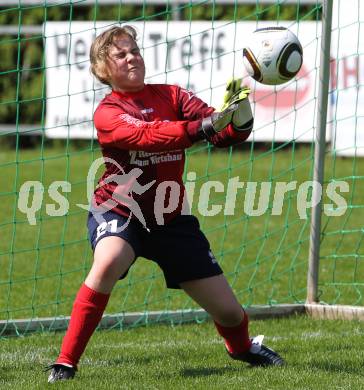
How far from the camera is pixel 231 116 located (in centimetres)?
455

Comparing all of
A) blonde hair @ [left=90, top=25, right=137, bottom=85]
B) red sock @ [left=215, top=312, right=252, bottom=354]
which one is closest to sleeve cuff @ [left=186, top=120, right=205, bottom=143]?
blonde hair @ [left=90, top=25, right=137, bottom=85]

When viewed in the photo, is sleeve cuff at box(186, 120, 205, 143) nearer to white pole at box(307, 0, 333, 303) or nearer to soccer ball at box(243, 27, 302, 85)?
soccer ball at box(243, 27, 302, 85)

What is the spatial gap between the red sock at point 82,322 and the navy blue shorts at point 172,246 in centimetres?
23

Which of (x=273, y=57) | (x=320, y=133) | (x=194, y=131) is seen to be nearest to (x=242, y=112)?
(x=194, y=131)

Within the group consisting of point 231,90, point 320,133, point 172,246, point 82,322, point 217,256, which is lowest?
point 217,256

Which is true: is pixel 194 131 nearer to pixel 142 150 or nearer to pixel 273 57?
pixel 142 150

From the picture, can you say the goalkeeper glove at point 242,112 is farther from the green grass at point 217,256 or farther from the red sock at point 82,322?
the green grass at point 217,256

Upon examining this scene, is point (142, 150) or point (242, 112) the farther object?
point (142, 150)

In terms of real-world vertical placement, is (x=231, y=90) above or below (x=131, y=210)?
above

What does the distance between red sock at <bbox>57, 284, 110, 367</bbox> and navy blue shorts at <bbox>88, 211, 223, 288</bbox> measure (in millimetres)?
235

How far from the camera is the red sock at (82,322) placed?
477 cm

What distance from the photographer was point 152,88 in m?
5.03

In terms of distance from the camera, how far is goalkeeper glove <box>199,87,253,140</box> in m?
4.52

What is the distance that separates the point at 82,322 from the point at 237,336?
77 centimetres
